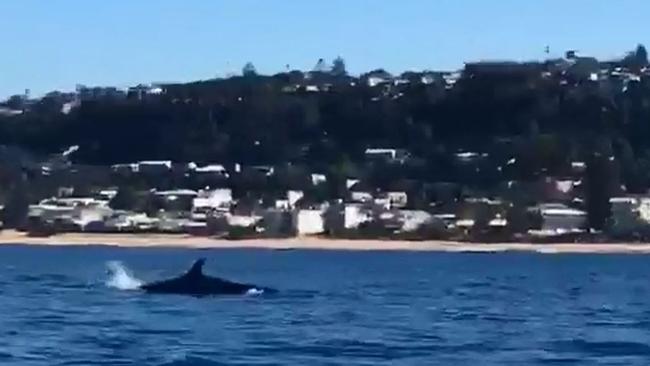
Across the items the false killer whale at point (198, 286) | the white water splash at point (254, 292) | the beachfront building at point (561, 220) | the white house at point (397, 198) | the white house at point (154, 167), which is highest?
the white house at point (154, 167)

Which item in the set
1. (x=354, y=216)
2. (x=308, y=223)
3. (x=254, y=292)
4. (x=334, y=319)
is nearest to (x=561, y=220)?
(x=354, y=216)

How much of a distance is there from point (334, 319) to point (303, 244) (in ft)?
261

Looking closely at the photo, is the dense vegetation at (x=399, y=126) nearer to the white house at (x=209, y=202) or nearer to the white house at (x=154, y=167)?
the white house at (x=154, y=167)

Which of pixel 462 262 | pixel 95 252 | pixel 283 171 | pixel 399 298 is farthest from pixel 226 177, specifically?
pixel 399 298

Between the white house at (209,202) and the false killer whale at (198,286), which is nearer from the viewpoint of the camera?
the false killer whale at (198,286)

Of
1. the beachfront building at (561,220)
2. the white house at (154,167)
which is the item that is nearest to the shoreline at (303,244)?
the beachfront building at (561,220)

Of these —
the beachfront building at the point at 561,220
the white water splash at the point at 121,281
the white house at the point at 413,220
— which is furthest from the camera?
the white house at the point at 413,220

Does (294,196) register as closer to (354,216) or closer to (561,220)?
(354,216)

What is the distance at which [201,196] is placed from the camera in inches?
5497

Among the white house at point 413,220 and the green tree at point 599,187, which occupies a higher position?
the green tree at point 599,187

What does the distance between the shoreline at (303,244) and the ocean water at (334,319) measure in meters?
34.9

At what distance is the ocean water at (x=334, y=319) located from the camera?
121ft

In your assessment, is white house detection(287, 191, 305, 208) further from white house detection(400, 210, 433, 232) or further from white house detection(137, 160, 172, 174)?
white house detection(137, 160, 172, 174)

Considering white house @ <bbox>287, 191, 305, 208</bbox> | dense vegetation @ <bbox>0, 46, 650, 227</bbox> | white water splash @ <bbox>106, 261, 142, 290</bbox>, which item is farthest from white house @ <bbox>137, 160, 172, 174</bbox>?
white water splash @ <bbox>106, 261, 142, 290</bbox>
